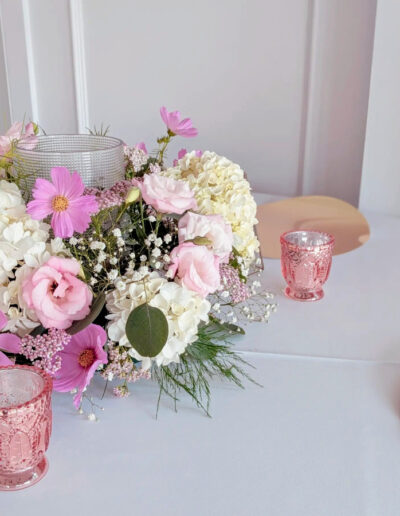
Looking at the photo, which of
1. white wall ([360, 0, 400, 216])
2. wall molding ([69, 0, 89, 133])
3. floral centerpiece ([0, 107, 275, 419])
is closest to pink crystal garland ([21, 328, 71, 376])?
floral centerpiece ([0, 107, 275, 419])

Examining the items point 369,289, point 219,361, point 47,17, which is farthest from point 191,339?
point 47,17

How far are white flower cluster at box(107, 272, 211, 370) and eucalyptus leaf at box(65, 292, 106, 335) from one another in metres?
0.02

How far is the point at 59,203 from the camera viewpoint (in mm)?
746

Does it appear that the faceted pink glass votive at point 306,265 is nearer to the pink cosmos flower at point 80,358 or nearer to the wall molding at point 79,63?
the pink cosmos flower at point 80,358

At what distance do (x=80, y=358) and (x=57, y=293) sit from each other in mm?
100

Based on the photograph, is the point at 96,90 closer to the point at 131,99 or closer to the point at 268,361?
the point at 131,99

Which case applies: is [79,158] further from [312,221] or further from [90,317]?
[312,221]

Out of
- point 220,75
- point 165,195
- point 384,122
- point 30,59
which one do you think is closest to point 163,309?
point 165,195

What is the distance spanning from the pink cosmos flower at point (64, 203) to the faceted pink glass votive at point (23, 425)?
179 mm

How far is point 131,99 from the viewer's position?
2.20 m

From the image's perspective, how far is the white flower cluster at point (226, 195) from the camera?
3.18 feet

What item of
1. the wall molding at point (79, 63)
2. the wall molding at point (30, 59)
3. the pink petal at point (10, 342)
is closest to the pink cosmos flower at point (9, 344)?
the pink petal at point (10, 342)

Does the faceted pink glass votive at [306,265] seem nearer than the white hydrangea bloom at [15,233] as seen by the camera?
No

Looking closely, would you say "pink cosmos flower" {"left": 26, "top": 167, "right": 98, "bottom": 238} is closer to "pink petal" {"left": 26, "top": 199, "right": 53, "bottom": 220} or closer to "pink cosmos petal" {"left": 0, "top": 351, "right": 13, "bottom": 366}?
"pink petal" {"left": 26, "top": 199, "right": 53, "bottom": 220}
